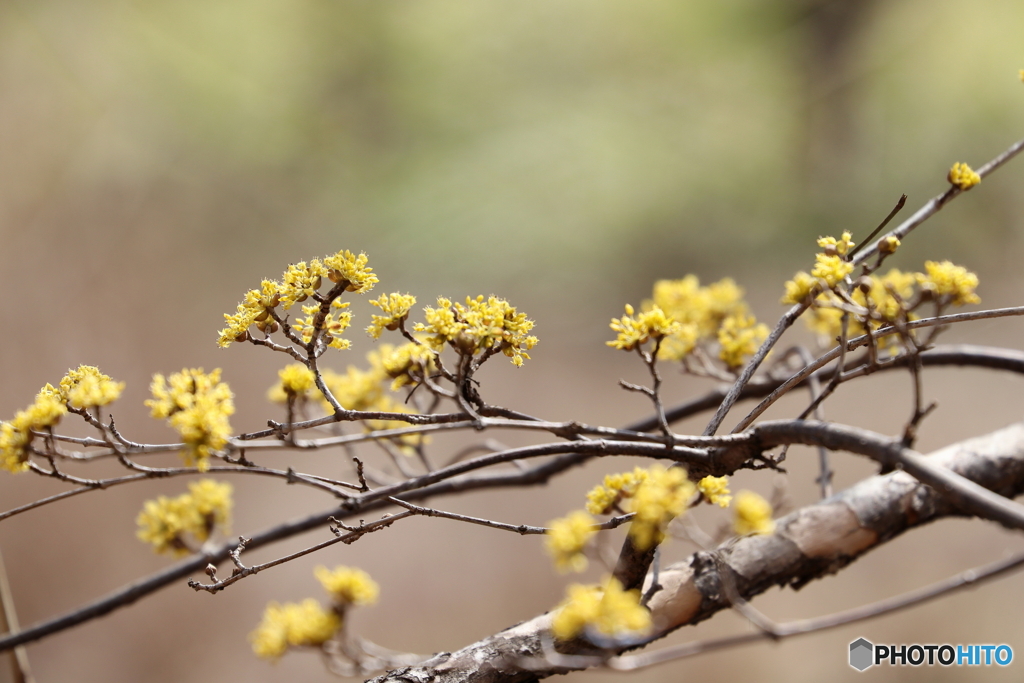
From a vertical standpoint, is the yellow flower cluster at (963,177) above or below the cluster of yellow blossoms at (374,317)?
above

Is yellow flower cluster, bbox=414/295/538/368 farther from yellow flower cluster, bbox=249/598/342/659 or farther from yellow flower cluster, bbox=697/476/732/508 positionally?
yellow flower cluster, bbox=249/598/342/659

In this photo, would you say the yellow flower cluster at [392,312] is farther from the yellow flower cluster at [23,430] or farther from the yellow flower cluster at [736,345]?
the yellow flower cluster at [736,345]

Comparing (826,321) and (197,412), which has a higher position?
(826,321)

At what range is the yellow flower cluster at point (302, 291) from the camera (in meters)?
0.32

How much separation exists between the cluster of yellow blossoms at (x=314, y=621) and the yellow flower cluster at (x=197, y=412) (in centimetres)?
23

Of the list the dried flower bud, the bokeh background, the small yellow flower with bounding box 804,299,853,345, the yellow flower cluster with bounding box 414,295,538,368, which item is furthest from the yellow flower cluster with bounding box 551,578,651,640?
the bokeh background

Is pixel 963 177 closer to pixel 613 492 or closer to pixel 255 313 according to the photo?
pixel 613 492

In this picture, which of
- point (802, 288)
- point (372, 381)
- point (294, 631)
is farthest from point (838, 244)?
point (294, 631)

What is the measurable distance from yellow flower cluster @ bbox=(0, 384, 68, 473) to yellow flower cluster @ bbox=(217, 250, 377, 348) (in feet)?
0.27

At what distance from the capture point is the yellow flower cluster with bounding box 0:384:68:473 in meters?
0.30

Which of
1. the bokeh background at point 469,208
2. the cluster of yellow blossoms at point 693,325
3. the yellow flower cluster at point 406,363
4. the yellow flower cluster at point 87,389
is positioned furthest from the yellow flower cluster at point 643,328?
the bokeh background at point 469,208

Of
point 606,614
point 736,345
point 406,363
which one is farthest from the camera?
point 736,345

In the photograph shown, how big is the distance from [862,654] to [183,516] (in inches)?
22.6

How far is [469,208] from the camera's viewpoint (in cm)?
136
